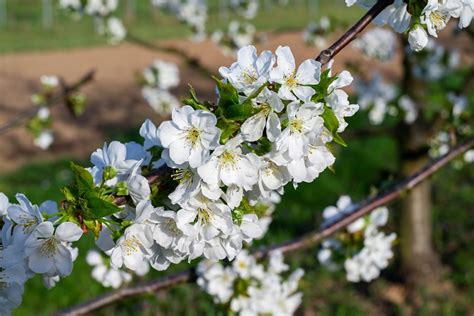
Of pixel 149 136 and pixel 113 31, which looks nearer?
pixel 149 136

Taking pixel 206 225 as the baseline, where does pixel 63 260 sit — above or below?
below

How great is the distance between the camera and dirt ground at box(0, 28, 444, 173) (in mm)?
9945

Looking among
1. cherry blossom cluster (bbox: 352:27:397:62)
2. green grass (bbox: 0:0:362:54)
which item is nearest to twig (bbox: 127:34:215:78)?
cherry blossom cluster (bbox: 352:27:397:62)

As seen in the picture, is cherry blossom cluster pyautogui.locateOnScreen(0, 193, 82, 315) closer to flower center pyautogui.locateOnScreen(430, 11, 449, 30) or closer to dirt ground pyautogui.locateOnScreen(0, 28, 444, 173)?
flower center pyautogui.locateOnScreen(430, 11, 449, 30)

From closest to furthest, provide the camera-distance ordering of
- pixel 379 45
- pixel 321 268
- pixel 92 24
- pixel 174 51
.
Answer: pixel 174 51
pixel 321 268
pixel 379 45
pixel 92 24

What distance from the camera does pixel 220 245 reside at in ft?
3.04

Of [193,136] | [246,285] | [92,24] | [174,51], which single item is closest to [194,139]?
[193,136]

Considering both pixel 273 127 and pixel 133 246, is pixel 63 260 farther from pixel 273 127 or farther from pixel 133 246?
pixel 273 127

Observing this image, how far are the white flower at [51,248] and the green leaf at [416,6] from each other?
54 cm

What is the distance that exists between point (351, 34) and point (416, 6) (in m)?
0.10

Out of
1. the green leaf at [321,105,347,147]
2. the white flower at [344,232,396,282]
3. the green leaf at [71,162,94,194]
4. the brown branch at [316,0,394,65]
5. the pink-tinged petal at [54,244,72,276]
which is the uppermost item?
the brown branch at [316,0,394,65]

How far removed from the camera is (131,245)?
93cm

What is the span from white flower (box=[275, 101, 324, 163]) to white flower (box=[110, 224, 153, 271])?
22cm

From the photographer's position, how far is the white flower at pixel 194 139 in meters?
0.81
